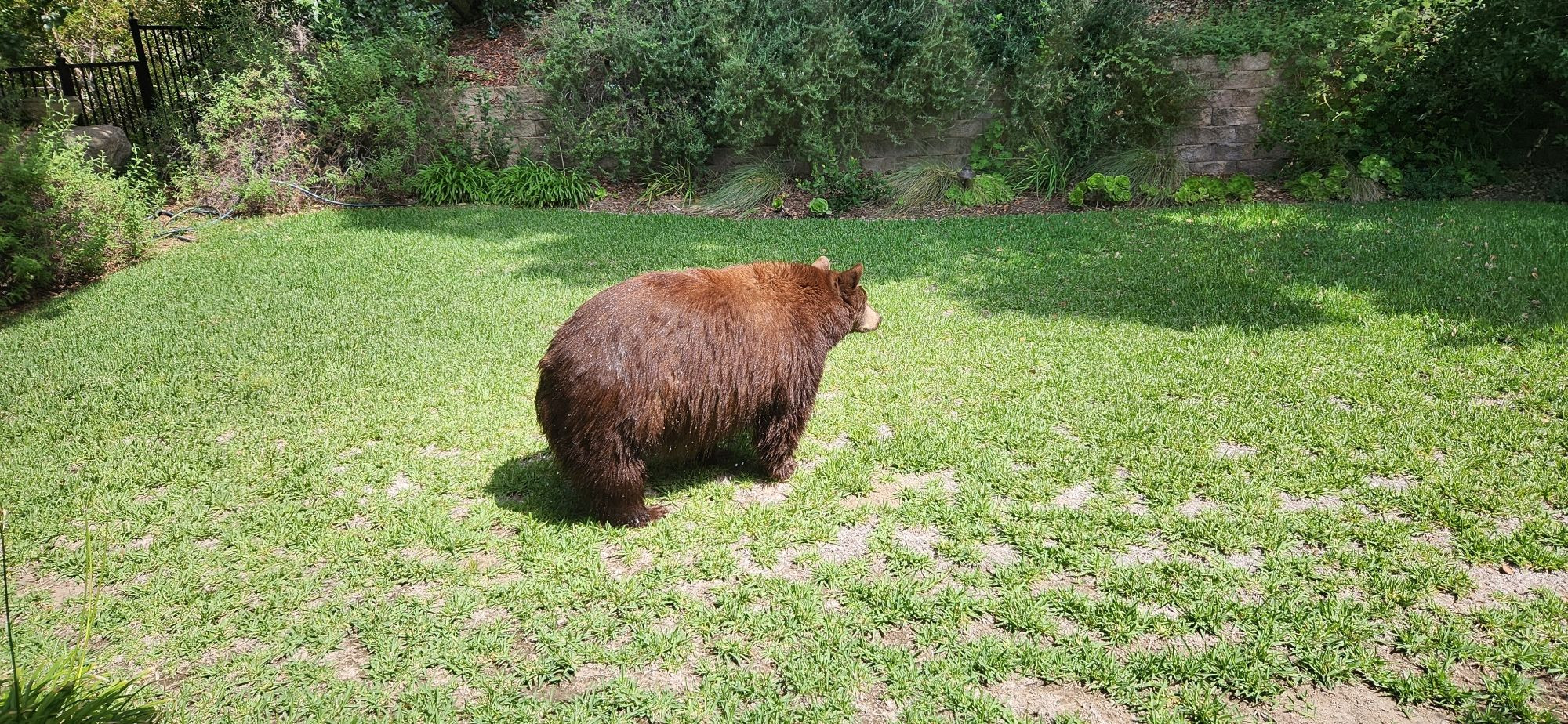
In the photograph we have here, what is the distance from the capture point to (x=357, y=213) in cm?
1024

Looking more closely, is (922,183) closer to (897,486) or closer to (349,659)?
(897,486)

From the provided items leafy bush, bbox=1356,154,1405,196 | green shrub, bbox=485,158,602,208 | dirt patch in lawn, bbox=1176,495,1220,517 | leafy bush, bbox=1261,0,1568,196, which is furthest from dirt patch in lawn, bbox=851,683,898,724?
leafy bush, bbox=1261,0,1568,196

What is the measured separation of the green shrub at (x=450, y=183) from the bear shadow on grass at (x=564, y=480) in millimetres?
7383

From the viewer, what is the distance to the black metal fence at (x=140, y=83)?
1057 centimetres

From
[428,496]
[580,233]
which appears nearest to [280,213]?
[580,233]

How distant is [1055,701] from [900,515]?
4.10ft

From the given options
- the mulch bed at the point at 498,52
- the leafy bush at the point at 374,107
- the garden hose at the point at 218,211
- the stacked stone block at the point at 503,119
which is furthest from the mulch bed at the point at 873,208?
the garden hose at the point at 218,211

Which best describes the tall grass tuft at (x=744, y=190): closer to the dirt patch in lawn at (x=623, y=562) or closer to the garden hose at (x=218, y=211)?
the garden hose at (x=218, y=211)

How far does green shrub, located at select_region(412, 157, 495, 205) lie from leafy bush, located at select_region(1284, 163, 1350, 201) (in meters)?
10.1

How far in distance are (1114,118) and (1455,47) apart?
11.6 feet

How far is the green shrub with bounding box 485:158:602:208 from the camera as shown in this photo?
424 inches

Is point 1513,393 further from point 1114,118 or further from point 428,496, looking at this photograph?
point 1114,118

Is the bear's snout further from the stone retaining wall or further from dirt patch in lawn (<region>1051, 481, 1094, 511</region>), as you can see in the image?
the stone retaining wall

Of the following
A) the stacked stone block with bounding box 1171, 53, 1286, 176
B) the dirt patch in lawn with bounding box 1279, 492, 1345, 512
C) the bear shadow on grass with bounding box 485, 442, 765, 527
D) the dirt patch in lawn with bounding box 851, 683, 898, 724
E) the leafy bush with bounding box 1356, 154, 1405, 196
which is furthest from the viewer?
the stacked stone block with bounding box 1171, 53, 1286, 176
